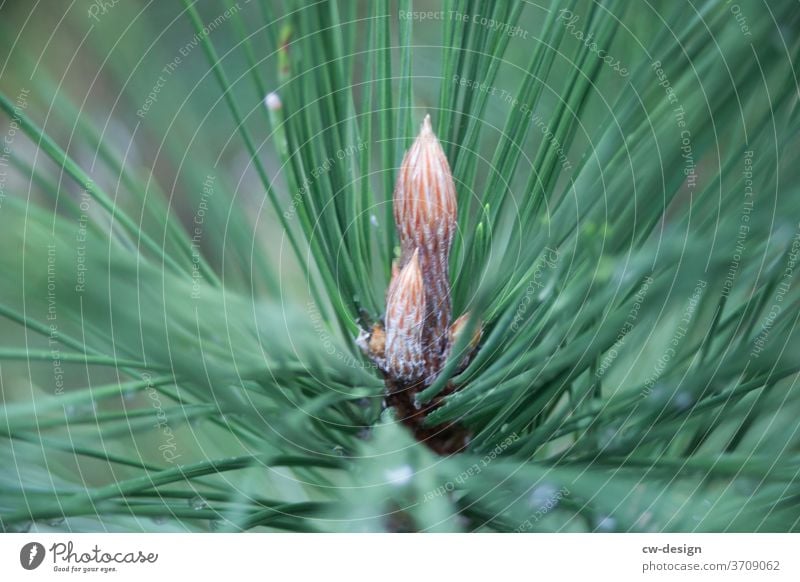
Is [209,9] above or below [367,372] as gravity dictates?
above

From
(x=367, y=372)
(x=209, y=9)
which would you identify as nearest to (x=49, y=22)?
(x=209, y=9)

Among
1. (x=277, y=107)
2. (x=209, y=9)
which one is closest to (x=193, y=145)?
(x=277, y=107)

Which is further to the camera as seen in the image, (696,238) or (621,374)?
(621,374)

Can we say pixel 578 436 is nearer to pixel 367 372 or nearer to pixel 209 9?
pixel 367 372
